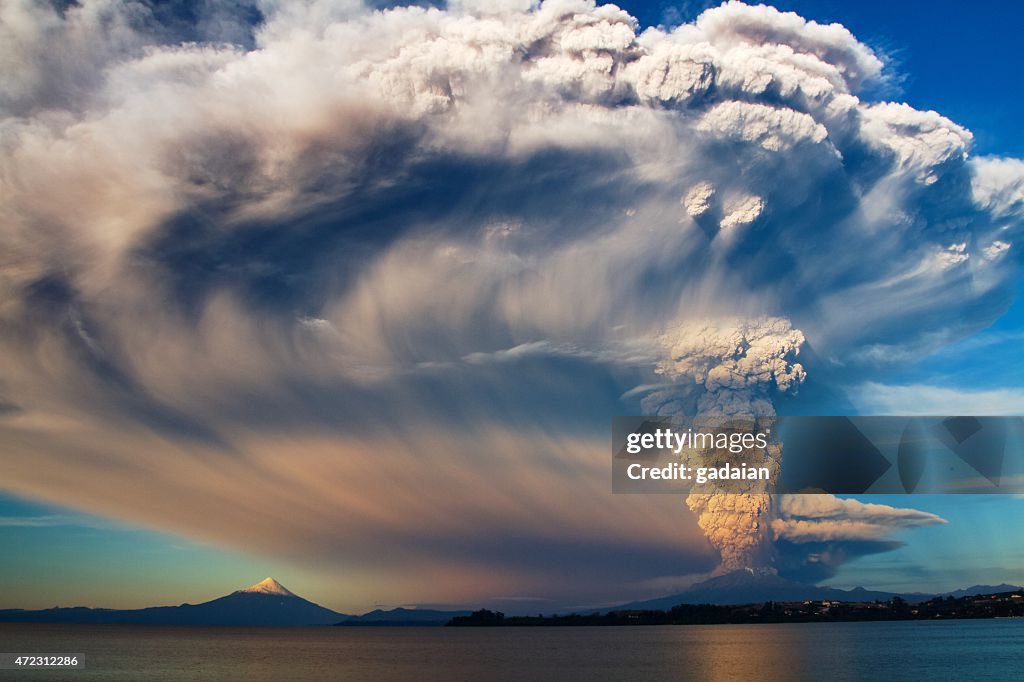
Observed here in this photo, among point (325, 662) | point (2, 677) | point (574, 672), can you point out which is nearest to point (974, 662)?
point (574, 672)

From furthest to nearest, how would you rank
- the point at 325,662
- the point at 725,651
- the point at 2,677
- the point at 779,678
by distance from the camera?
the point at 725,651, the point at 325,662, the point at 779,678, the point at 2,677

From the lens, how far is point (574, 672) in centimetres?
6166

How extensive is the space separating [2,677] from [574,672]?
3612cm

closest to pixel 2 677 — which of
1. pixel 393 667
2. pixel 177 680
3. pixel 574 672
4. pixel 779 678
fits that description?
pixel 177 680

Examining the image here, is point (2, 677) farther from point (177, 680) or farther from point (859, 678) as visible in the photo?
point (859, 678)

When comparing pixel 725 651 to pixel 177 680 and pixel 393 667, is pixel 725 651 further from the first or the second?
pixel 177 680

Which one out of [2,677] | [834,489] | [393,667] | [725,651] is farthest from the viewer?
[725,651]

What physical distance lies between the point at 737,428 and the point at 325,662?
147ft

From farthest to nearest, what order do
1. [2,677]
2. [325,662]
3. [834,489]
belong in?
[325,662]
[2,677]
[834,489]

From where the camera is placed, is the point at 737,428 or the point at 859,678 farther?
the point at 737,428

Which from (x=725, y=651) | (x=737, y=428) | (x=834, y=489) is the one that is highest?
(x=737, y=428)

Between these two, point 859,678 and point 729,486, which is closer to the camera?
point 859,678

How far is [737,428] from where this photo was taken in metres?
65.0

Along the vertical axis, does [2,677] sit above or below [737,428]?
below
